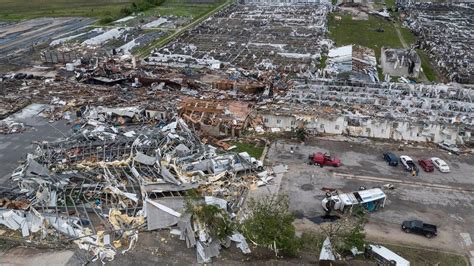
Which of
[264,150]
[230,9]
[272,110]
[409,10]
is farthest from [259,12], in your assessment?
[264,150]

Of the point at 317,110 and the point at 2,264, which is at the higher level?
the point at 317,110

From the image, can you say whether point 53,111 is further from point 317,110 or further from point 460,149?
point 460,149

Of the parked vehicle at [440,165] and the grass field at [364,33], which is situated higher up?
the grass field at [364,33]

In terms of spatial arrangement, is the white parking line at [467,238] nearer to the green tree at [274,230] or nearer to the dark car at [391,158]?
the dark car at [391,158]

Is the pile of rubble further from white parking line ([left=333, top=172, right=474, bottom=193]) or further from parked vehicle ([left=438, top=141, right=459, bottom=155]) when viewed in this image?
parked vehicle ([left=438, top=141, right=459, bottom=155])

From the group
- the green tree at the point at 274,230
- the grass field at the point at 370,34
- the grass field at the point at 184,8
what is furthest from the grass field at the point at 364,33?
the green tree at the point at 274,230

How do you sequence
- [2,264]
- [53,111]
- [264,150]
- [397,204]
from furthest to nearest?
[53,111] < [264,150] < [397,204] < [2,264]

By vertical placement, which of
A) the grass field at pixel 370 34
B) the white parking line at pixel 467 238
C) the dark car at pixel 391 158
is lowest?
the white parking line at pixel 467 238
